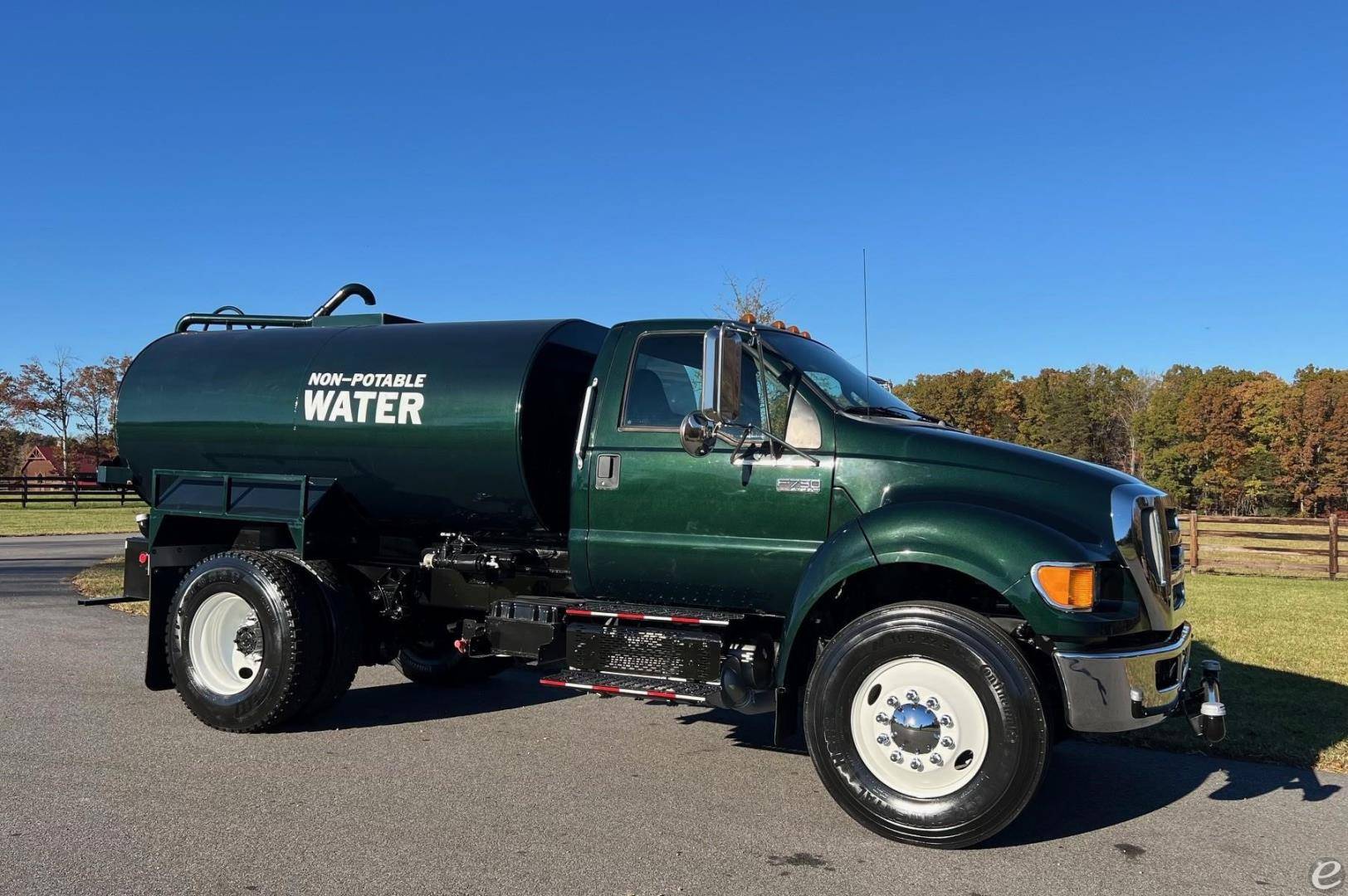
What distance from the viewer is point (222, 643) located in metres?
6.62

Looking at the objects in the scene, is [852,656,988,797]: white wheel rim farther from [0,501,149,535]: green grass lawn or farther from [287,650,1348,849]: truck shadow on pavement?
[0,501,149,535]: green grass lawn

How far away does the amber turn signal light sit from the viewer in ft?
→ 14.1

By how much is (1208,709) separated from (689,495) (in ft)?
8.50

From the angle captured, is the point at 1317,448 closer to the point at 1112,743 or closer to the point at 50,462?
the point at 1112,743

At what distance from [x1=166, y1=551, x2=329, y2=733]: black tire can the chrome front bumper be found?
4280 mm

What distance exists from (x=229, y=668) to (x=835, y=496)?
13.6ft

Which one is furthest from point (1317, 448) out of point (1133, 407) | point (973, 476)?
point (973, 476)

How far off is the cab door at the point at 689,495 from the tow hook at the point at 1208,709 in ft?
6.07

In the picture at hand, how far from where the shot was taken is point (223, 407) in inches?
265

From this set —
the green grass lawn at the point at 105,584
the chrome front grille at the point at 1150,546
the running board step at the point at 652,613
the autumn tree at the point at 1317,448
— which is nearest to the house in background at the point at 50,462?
the green grass lawn at the point at 105,584

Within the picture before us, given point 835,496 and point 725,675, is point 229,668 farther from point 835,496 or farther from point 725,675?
point 835,496

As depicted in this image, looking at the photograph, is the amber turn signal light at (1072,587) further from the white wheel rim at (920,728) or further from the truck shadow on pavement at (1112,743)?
the truck shadow on pavement at (1112,743)

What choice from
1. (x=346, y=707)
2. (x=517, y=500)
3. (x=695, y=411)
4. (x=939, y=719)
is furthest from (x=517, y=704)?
(x=939, y=719)

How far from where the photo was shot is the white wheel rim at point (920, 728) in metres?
4.51
